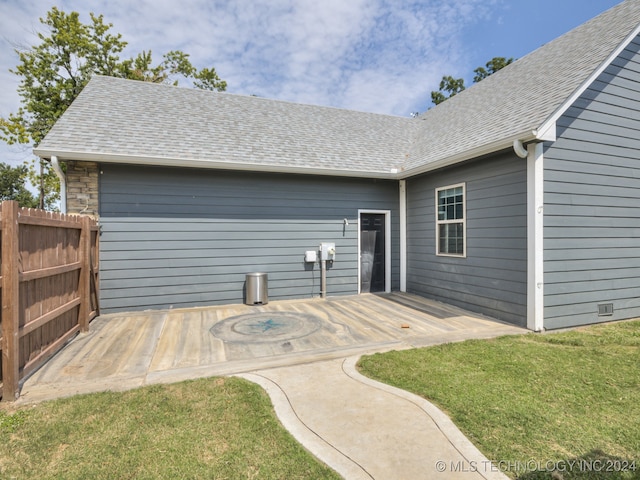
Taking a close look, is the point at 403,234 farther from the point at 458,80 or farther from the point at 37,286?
the point at 458,80

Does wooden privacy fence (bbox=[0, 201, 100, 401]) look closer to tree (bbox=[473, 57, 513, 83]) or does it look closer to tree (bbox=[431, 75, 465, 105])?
tree (bbox=[473, 57, 513, 83])

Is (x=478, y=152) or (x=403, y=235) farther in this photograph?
(x=403, y=235)

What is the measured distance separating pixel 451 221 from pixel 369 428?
5228 millimetres

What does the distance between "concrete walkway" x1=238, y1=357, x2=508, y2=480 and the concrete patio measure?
0.69 meters

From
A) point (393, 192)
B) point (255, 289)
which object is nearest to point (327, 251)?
point (255, 289)

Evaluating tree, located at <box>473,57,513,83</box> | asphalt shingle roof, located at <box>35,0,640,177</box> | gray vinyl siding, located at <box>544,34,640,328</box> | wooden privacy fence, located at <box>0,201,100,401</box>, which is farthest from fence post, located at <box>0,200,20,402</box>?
tree, located at <box>473,57,513,83</box>

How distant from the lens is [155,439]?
2.26 meters

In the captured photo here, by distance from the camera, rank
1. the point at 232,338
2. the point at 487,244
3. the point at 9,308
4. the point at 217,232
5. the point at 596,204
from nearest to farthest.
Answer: the point at 9,308
the point at 232,338
the point at 596,204
the point at 487,244
the point at 217,232

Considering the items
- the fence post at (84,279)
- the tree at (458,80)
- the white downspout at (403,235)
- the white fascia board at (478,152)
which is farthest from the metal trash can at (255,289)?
the tree at (458,80)

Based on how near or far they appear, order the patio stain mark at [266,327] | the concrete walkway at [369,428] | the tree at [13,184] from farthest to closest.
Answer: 1. the tree at [13,184]
2. the patio stain mark at [266,327]
3. the concrete walkway at [369,428]

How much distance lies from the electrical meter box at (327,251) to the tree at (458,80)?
830 inches

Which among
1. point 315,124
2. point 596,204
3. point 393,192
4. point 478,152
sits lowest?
point 596,204

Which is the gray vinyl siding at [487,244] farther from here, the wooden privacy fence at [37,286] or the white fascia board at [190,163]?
the wooden privacy fence at [37,286]

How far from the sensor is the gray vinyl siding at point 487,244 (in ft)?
17.0
